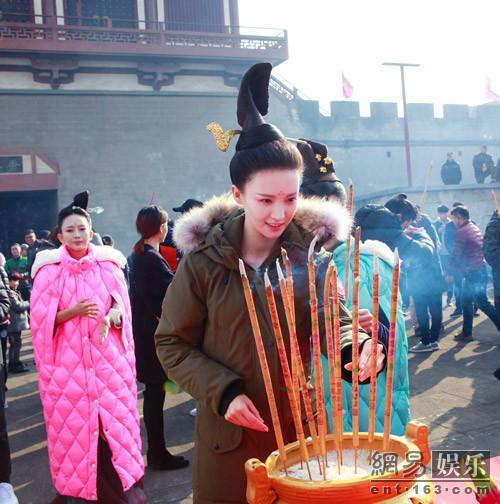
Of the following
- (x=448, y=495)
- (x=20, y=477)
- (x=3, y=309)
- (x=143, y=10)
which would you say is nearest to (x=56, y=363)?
(x=3, y=309)

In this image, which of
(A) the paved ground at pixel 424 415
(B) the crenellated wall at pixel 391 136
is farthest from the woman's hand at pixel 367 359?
(B) the crenellated wall at pixel 391 136

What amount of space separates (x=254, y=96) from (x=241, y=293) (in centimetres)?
59

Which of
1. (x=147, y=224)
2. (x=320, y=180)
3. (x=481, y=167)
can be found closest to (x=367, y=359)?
(x=320, y=180)

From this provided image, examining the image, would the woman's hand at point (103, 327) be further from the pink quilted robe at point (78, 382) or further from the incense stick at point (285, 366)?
the incense stick at point (285, 366)

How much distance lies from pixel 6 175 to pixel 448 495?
1513cm

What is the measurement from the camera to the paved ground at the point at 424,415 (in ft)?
12.3

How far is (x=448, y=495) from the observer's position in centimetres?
171

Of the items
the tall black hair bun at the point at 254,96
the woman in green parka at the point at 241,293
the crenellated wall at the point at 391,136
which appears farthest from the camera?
the crenellated wall at the point at 391,136

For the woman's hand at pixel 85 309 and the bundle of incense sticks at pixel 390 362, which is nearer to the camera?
the bundle of incense sticks at pixel 390 362

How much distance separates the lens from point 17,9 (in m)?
15.7

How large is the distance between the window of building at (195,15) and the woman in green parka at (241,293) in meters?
16.3

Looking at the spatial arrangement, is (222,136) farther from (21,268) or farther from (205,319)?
(21,268)

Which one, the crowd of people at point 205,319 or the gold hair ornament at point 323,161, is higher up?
the gold hair ornament at point 323,161

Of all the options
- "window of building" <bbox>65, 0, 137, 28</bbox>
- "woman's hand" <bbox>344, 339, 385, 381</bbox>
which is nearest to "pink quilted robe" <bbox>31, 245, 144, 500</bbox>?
"woman's hand" <bbox>344, 339, 385, 381</bbox>
